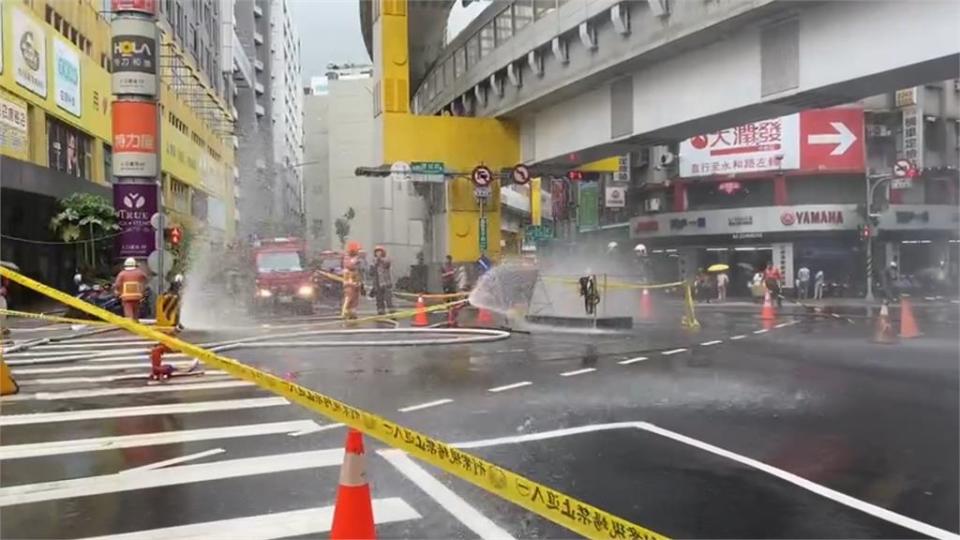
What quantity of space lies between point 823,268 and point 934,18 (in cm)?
3041

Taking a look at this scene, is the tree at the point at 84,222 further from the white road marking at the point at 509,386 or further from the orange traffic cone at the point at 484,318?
the white road marking at the point at 509,386

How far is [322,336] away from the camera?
1566 cm

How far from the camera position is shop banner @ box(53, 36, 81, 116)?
24.9 m

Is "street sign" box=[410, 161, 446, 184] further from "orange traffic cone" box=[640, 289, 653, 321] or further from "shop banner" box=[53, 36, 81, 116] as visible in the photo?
"shop banner" box=[53, 36, 81, 116]

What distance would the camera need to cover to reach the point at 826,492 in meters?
5.47

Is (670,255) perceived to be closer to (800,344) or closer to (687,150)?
(687,150)

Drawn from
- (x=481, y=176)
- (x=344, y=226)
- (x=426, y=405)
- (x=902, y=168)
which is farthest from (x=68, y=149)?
(x=344, y=226)

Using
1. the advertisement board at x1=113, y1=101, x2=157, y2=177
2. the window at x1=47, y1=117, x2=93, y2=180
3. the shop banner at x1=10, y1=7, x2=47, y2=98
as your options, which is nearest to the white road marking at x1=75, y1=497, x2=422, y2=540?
the advertisement board at x1=113, y1=101, x2=157, y2=177

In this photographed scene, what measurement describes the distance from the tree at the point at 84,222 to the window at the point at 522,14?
523 inches

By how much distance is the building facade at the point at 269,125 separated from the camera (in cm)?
5700

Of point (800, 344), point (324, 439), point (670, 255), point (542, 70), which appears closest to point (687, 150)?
point (670, 255)

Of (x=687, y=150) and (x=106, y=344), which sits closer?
(x=106, y=344)

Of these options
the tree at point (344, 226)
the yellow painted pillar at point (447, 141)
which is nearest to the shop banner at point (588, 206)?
the tree at point (344, 226)

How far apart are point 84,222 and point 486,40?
13821 millimetres
